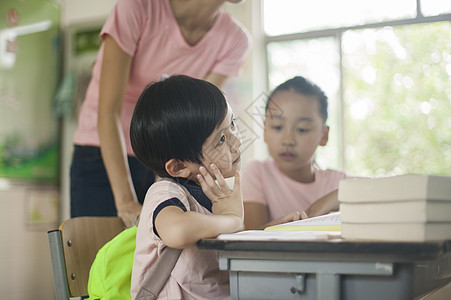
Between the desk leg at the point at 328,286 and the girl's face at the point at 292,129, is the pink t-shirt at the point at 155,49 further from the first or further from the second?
the desk leg at the point at 328,286

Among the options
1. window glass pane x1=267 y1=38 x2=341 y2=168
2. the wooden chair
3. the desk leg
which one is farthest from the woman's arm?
window glass pane x1=267 y1=38 x2=341 y2=168

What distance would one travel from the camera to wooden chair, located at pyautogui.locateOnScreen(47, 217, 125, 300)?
1.20m

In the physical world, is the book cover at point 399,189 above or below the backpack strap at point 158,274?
above

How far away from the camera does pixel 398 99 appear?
3.16 m

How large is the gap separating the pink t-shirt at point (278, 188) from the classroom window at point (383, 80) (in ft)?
4.35

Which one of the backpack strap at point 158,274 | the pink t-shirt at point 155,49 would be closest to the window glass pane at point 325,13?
the pink t-shirt at point 155,49

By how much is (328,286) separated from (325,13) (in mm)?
2907

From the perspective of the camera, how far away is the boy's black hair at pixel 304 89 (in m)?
1.74

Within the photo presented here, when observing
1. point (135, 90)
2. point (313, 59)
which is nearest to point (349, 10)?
point (313, 59)

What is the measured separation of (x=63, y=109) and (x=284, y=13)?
5.43 ft

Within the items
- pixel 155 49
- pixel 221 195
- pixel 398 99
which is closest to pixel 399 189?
pixel 221 195

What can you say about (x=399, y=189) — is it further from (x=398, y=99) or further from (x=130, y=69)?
(x=398, y=99)

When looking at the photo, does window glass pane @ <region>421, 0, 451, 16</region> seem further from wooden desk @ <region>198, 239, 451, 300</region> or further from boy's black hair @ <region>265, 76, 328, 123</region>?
wooden desk @ <region>198, 239, 451, 300</region>

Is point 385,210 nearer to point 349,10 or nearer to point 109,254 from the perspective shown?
point 109,254
